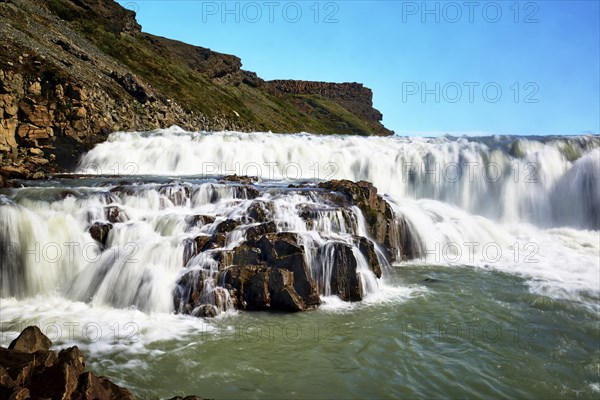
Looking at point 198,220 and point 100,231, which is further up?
point 198,220

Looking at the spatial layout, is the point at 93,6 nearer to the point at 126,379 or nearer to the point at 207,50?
the point at 207,50

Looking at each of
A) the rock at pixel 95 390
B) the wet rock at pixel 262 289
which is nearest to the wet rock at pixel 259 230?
the wet rock at pixel 262 289

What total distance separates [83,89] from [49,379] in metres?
21.4

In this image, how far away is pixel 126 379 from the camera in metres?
6.36

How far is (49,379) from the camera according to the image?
462 centimetres

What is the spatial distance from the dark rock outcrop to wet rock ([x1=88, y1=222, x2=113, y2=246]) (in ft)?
19.0

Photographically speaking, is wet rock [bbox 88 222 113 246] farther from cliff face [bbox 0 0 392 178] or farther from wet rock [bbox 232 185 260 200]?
cliff face [bbox 0 0 392 178]

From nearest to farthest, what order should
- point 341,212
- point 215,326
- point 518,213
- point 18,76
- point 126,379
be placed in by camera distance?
point 126,379 < point 215,326 < point 341,212 < point 18,76 < point 518,213

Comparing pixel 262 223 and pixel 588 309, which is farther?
pixel 262 223

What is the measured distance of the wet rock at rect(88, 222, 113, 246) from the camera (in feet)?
35.4

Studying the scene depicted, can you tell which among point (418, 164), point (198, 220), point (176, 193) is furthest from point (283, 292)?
point (418, 164)

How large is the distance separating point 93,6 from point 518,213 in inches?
2115

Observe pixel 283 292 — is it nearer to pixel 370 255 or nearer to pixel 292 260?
pixel 292 260

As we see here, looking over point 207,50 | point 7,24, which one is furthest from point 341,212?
point 207,50
